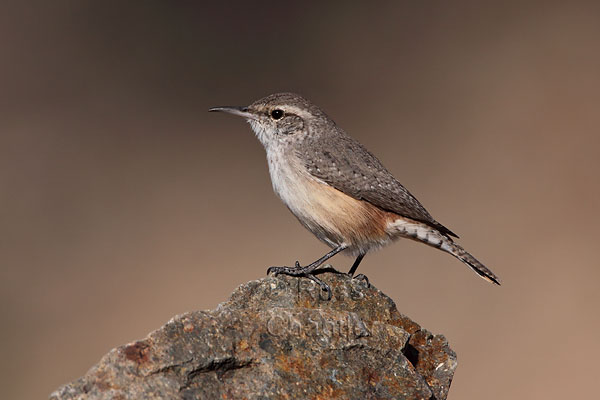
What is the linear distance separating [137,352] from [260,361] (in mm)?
508

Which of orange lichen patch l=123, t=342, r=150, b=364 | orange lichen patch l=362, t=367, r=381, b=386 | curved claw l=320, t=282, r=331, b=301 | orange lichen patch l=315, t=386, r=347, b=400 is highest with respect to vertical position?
curved claw l=320, t=282, r=331, b=301

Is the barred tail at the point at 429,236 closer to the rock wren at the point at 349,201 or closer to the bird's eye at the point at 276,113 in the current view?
the rock wren at the point at 349,201

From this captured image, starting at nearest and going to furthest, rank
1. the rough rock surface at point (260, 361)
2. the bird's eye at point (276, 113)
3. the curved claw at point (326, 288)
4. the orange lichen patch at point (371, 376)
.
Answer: the rough rock surface at point (260, 361), the orange lichen patch at point (371, 376), the curved claw at point (326, 288), the bird's eye at point (276, 113)

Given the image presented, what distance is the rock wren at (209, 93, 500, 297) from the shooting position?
520 cm

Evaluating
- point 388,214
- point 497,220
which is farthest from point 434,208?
point 388,214

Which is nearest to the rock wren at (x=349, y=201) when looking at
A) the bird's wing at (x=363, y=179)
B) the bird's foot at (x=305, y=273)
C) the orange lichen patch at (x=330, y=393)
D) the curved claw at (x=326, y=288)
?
the bird's wing at (x=363, y=179)

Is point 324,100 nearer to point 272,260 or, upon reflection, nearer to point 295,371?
point 272,260

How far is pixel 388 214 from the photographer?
5.32 metres

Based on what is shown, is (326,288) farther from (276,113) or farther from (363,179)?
(276,113)

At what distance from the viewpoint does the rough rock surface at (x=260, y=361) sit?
9.62 feet

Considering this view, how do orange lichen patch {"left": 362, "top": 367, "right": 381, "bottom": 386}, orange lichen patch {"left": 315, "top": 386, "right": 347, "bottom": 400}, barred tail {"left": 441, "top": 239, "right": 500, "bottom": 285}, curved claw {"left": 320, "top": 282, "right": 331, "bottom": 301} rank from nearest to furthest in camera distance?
1. orange lichen patch {"left": 315, "top": 386, "right": 347, "bottom": 400}
2. orange lichen patch {"left": 362, "top": 367, "right": 381, "bottom": 386}
3. curved claw {"left": 320, "top": 282, "right": 331, "bottom": 301}
4. barred tail {"left": 441, "top": 239, "right": 500, "bottom": 285}

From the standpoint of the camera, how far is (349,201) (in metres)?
5.25

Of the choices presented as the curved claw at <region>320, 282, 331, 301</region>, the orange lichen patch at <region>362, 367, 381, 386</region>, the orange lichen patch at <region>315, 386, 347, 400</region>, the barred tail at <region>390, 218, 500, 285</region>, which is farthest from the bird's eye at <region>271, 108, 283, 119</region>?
the orange lichen patch at <region>315, 386, 347, 400</region>

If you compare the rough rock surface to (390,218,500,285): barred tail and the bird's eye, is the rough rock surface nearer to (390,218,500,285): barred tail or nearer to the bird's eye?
(390,218,500,285): barred tail
